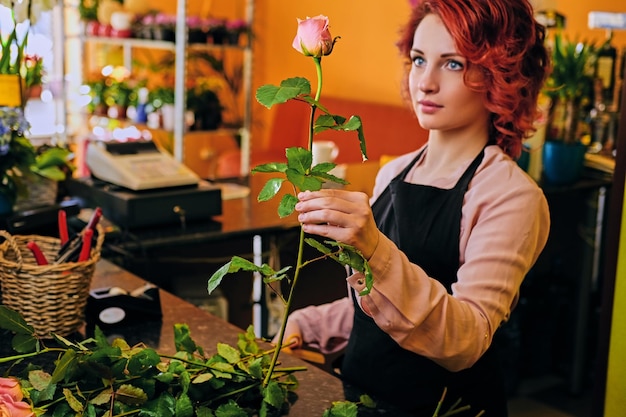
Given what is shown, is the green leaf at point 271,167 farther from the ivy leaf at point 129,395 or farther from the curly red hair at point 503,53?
the curly red hair at point 503,53

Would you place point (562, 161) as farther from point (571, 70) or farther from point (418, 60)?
point (418, 60)

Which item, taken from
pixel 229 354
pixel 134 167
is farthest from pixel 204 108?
pixel 229 354

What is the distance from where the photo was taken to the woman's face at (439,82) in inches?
63.4

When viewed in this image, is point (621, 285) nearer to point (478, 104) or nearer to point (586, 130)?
point (478, 104)

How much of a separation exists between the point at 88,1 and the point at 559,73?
386 centimetres

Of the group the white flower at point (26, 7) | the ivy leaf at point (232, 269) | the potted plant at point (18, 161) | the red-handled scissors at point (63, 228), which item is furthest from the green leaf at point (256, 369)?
the white flower at point (26, 7)

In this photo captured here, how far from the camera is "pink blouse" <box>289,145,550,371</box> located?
4.23 ft

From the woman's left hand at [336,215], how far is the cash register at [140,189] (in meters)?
1.36

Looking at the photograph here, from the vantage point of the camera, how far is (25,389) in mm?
1152

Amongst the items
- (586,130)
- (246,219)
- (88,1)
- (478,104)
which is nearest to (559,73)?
(586,130)

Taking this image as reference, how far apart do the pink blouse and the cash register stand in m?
0.95

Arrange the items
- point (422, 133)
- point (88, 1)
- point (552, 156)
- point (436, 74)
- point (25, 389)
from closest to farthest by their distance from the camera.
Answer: point (25, 389)
point (436, 74)
point (552, 156)
point (422, 133)
point (88, 1)

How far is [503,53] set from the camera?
161cm

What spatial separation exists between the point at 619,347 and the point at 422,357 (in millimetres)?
690
